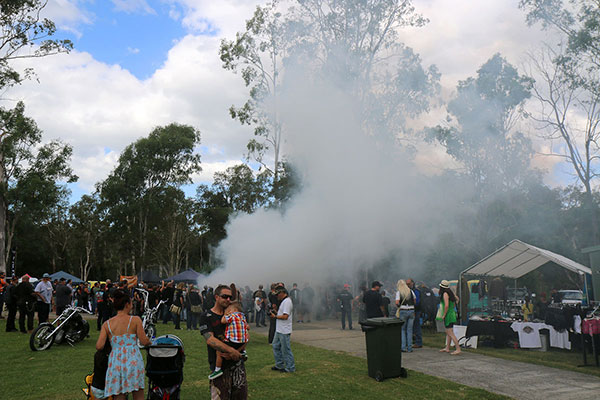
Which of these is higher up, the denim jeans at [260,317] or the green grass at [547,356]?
the denim jeans at [260,317]

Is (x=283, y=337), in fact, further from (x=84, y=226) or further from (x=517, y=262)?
(x=84, y=226)

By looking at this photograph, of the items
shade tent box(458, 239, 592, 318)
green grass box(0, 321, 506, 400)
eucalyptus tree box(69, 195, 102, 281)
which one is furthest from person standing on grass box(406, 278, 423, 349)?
eucalyptus tree box(69, 195, 102, 281)

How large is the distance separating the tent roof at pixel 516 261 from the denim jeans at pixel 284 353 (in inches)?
315

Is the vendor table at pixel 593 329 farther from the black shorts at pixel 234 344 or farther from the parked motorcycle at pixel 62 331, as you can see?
the parked motorcycle at pixel 62 331

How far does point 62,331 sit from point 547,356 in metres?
11.4

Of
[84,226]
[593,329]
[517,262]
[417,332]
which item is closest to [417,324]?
[417,332]

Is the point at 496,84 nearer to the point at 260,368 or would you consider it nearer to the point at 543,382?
the point at 543,382

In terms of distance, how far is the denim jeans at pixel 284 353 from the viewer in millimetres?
8250

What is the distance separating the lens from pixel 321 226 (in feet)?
67.3

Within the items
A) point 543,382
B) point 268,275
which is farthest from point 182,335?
point 543,382

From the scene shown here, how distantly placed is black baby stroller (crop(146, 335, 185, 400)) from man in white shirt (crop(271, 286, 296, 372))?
3326 mm

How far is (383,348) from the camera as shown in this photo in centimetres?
767

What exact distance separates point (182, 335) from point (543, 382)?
10.0m

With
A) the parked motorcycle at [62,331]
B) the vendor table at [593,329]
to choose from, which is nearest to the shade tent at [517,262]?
the vendor table at [593,329]
